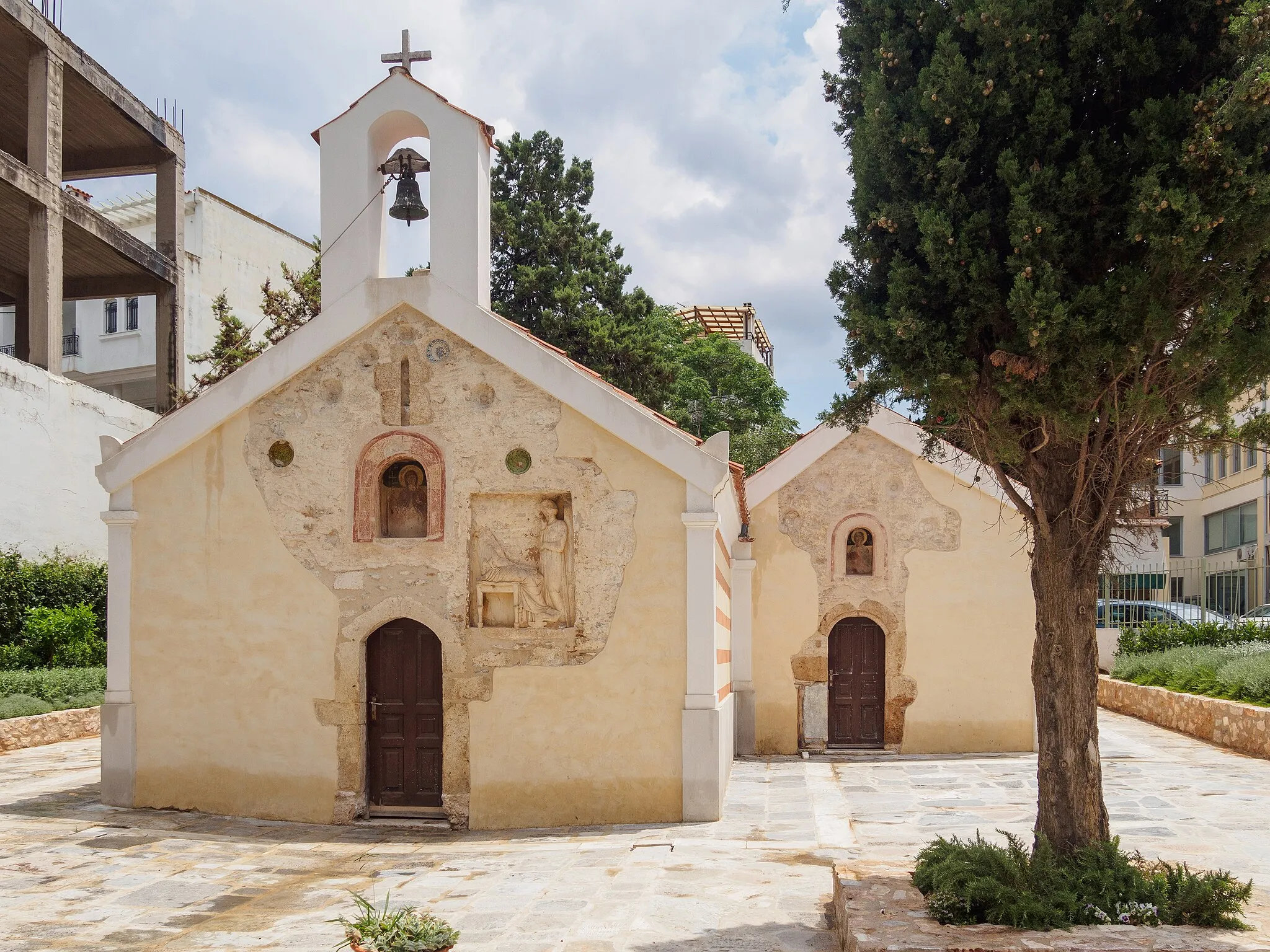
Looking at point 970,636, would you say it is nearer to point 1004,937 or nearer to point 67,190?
point 1004,937

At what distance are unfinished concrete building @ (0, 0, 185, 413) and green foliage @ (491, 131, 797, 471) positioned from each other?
738 cm

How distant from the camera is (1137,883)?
5.93 m

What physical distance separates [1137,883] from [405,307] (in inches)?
329

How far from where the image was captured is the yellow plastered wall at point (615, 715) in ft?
35.5

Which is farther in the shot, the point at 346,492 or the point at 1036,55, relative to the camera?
the point at 346,492

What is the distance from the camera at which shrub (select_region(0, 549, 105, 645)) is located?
1778 cm

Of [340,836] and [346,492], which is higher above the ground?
[346,492]

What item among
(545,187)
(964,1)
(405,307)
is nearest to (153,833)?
(405,307)

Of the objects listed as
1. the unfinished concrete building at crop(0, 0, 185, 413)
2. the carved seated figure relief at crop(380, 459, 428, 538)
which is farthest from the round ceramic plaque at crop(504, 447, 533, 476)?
the unfinished concrete building at crop(0, 0, 185, 413)

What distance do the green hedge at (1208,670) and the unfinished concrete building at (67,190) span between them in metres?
19.7

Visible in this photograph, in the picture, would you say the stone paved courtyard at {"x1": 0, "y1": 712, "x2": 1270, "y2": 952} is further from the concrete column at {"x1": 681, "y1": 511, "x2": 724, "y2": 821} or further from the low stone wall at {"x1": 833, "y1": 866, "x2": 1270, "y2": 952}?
the low stone wall at {"x1": 833, "y1": 866, "x2": 1270, "y2": 952}

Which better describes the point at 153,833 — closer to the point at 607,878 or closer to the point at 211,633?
the point at 211,633

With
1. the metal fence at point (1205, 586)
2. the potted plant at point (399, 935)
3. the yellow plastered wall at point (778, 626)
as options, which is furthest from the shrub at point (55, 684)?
the metal fence at point (1205, 586)

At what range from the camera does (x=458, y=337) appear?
447 inches
